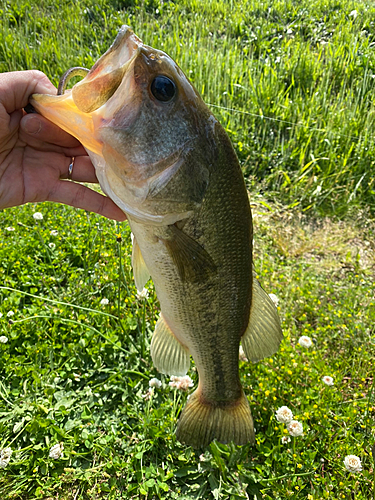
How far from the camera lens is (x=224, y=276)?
1.57 meters

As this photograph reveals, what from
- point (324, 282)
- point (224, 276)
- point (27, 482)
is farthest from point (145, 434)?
point (324, 282)

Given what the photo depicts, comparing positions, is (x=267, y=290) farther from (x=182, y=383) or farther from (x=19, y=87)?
(x=19, y=87)

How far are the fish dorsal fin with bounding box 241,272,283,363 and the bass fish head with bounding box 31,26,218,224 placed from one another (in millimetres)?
601

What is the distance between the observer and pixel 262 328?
1778mm

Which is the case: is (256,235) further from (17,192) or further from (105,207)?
(17,192)

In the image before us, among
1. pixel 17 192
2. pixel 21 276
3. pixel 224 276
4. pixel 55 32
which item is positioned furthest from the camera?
pixel 55 32

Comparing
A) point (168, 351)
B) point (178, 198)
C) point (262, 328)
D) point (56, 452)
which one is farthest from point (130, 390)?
Answer: point (178, 198)

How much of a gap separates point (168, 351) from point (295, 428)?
2.50 feet

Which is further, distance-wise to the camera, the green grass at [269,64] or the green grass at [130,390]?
the green grass at [269,64]

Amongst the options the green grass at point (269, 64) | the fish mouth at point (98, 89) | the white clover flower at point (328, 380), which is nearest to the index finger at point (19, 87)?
the fish mouth at point (98, 89)

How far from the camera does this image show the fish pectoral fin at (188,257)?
1.40 meters

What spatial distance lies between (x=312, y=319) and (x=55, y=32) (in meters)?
5.81

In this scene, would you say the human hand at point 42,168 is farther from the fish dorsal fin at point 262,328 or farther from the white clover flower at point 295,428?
the white clover flower at point 295,428

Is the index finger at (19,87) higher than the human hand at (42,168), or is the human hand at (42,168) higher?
the index finger at (19,87)
